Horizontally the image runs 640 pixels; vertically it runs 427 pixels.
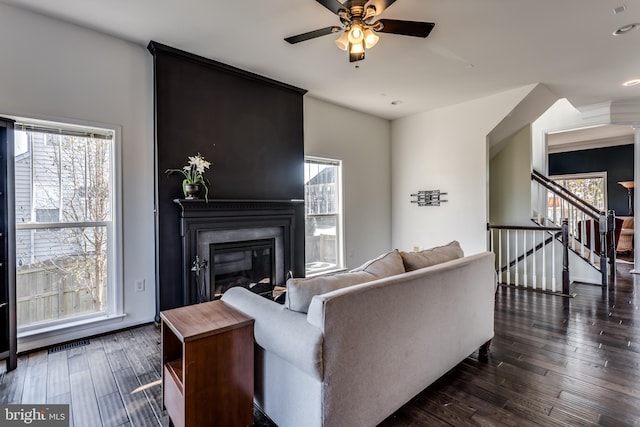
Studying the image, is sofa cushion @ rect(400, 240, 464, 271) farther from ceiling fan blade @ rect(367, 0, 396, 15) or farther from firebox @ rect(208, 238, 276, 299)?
firebox @ rect(208, 238, 276, 299)

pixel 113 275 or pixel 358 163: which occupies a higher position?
pixel 358 163

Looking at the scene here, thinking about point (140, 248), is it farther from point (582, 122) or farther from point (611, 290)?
point (582, 122)

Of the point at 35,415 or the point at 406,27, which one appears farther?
the point at 406,27

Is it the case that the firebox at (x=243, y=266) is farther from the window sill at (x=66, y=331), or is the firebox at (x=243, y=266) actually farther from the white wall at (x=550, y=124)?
the white wall at (x=550, y=124)

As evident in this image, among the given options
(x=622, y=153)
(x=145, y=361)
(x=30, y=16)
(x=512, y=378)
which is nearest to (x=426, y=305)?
(x=512, y=378)

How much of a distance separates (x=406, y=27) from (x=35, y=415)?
3516 mm

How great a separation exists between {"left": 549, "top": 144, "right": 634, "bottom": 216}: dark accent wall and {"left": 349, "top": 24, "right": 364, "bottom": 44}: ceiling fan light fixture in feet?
29.4

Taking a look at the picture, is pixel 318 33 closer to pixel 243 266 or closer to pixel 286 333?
pixel 286 333

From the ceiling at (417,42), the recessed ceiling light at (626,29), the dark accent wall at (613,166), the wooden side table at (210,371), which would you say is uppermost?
the ceiling at (417,42)

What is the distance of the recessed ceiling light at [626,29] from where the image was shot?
9.34 ft

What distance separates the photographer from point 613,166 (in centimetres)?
793

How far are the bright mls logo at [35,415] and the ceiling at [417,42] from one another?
9.66 ft

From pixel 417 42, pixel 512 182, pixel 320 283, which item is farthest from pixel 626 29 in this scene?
pixel 320 283

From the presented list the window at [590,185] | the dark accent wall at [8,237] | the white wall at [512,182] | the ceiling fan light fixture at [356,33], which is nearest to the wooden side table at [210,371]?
the dark accent wall at [8,237]
